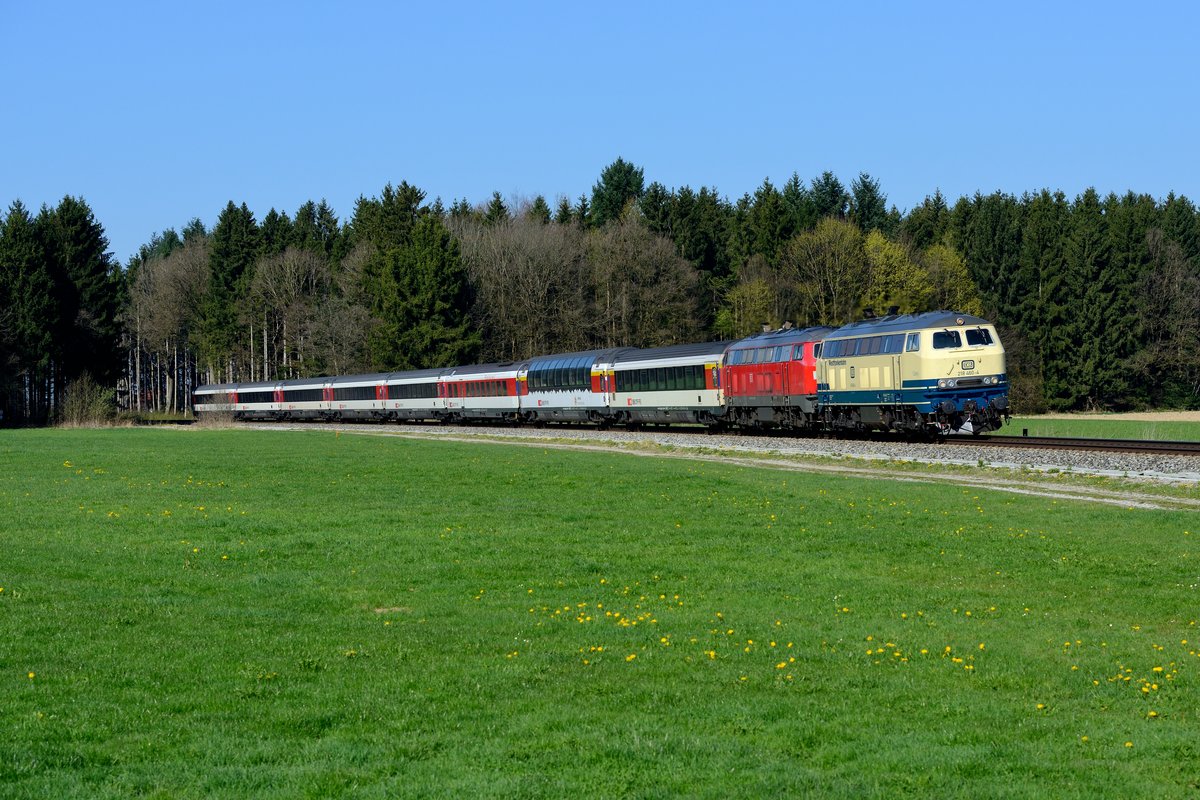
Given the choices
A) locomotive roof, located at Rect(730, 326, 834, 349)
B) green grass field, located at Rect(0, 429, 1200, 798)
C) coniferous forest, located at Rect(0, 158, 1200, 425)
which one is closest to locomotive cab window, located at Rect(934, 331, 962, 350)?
locomotive roof, located at Rect(730, 326, 834, 349)

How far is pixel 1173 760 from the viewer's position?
8375mm

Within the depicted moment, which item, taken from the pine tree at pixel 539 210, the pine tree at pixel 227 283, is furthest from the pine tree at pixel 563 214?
the pine tree at pixel 227 283

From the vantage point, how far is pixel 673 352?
193ft

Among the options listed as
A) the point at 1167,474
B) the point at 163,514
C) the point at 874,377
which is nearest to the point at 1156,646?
the point at 163,514

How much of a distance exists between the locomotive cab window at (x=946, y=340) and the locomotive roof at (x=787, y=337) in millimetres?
7009

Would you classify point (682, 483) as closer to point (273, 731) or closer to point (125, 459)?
point (125, 459)

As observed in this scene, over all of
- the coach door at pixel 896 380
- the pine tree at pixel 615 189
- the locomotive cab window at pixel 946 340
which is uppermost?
the pine tree at pixel 615 189

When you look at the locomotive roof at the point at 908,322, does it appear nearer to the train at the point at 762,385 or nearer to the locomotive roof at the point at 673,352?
the train at the point at 762,385

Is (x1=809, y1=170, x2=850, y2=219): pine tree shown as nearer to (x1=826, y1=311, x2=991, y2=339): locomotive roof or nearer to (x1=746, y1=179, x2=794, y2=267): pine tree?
(x1=746, y1=179, x2=794, y2=267): pine tree

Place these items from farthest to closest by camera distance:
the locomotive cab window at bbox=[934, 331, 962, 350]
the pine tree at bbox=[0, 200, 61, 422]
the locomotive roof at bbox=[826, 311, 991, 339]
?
the pine tree at bbox=[0, 200, 61, 422], the locomotive roof at bbox=[826, 311, 991, 339], the locomotive cab window at bbox=[934, 331, 962, 350]

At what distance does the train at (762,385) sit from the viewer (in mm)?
40969

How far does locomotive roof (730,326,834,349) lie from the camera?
48.4 m

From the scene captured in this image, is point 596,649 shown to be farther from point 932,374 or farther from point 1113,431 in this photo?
point 1113,431

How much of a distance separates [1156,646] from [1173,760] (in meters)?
4.13
